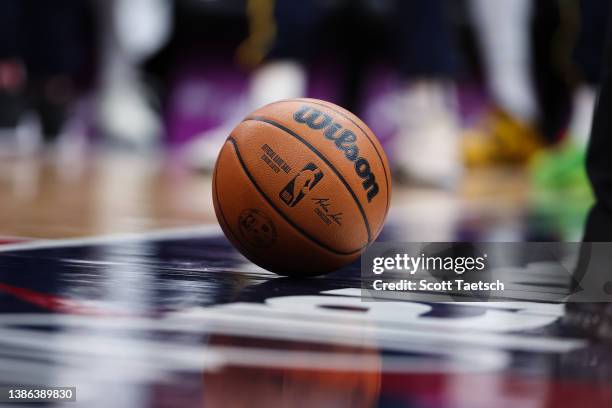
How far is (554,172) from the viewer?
17.3ft

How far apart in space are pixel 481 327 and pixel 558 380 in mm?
331

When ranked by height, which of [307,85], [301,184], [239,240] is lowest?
[239,240]

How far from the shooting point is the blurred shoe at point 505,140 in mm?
7199

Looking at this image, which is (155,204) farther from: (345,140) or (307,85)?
(307,85)

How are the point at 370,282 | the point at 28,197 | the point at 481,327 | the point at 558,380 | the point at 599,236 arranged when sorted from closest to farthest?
the point at 558,380
the point at 481,327
the point at 370,282
the point at 599,236
the point at 28,197

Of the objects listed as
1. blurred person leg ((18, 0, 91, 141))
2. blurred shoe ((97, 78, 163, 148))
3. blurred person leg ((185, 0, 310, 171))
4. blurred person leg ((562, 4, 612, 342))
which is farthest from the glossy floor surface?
blurred person leg ((18, 0, 91, 141))

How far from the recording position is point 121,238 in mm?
2570

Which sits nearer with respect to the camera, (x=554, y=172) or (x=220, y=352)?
(x=220, y=352)

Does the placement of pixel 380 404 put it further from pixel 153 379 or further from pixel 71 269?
pixel 71 269

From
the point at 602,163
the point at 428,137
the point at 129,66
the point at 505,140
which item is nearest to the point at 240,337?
the point at 602,163

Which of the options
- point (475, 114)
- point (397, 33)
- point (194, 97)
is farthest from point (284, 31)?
point (475, 114)

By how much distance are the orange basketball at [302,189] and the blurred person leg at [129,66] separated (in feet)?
17.3
